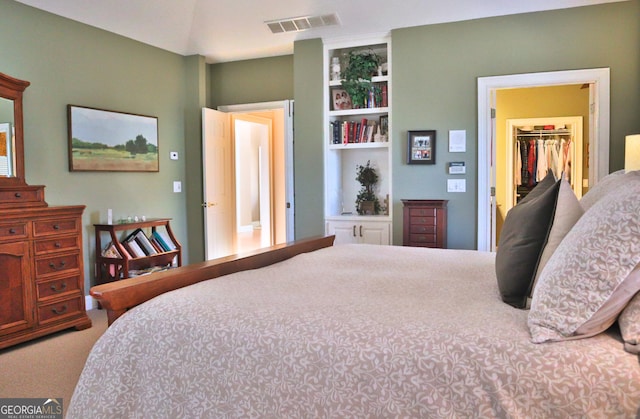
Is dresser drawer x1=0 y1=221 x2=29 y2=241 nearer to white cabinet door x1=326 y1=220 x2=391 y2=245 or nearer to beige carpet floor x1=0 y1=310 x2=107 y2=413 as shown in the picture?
beige carpet floor x1=0 y1=310 x2=107 y2=413

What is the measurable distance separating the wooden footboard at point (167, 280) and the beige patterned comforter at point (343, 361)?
0.10 m

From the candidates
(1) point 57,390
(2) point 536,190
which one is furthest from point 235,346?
(1) point 57,390

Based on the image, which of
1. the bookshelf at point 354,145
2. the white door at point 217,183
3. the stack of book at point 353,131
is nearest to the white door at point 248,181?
the white door at point 217,183

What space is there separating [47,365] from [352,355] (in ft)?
8.68

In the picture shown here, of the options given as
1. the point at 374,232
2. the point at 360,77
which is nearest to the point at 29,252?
the point at 374,232

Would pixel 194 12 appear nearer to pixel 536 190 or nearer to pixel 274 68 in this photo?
pixel 274 68

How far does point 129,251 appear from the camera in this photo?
4.48 m

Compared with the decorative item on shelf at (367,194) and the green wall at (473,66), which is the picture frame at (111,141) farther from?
the green wall at (473,66)

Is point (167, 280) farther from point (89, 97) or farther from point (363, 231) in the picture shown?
point (89, 97)

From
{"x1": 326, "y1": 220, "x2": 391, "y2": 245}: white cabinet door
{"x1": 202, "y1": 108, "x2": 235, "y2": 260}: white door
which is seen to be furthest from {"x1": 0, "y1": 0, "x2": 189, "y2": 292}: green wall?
{"x1": 326, "y1": 220, "x2": 391, "y2": 245}: white cabinet door

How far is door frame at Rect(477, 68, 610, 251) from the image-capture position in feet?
13.3

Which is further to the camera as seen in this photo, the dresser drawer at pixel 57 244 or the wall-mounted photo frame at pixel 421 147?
the wall-mounted photo frame at pixel 421 147

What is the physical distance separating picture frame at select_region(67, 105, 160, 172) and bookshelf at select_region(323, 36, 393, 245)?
6.15 feet

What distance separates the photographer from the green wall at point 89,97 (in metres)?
3.93
